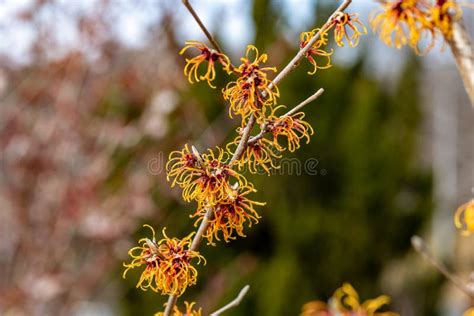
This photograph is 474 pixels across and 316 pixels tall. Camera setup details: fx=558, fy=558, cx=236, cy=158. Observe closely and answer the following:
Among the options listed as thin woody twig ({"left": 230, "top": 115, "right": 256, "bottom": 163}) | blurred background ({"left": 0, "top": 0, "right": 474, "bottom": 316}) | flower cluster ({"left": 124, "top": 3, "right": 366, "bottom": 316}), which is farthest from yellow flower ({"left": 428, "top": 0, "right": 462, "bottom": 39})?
blurred background ({"left": 0, "top": 0, "right": 474, "bottom": 316})

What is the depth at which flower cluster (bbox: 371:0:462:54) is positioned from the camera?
563 millimetres

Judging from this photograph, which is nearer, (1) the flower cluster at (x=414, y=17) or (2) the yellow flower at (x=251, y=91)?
(2) the yellow flower at (x=251, y=91)

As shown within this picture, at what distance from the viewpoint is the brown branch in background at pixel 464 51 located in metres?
0.60

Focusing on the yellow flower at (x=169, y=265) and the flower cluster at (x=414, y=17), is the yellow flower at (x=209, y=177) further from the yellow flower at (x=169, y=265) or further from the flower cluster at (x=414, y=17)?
the flower cluster at (x=414, y=17)

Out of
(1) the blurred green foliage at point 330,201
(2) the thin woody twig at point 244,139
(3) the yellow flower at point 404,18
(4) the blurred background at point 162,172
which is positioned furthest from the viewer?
(1) the blurred green foliage at point 330,201

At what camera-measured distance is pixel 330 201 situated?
2.89m

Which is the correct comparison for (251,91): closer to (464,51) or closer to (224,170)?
(224,170)

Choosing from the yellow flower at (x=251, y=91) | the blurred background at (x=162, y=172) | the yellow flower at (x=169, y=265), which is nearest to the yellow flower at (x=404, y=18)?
the yellow flower at (x=251, y=91)

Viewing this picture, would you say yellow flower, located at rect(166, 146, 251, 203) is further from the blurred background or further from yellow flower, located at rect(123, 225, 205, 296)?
the blurred background

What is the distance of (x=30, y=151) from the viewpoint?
225 cm

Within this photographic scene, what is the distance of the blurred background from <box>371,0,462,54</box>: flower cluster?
5.42 feet

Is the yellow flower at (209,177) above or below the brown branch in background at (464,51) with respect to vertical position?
below

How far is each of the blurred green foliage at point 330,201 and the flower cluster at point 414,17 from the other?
70.9 inches

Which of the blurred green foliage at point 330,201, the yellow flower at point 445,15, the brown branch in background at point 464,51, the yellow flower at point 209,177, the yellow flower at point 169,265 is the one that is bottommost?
the yellow flower at point 169,265
